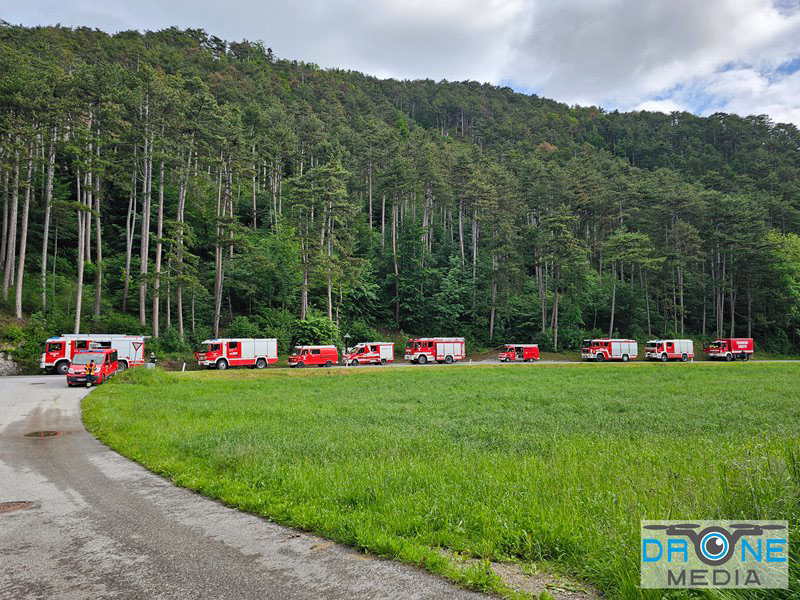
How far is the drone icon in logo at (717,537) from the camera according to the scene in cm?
392

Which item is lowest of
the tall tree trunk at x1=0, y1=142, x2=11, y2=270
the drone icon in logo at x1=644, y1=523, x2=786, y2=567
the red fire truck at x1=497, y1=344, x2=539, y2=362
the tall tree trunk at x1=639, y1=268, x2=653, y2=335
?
the red fire truck at x1=497, y1=344, x2=539, y2=362

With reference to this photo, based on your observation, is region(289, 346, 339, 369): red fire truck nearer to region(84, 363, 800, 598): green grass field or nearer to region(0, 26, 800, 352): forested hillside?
→ region(0, 26, 800, 352): forested hillside

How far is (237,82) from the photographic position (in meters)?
91.5

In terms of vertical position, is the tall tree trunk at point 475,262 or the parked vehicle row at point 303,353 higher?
the tall tree trunk at point 475,262

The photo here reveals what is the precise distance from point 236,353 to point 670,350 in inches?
1813

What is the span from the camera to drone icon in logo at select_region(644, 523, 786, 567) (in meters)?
3.92

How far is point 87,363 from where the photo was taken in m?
26.3

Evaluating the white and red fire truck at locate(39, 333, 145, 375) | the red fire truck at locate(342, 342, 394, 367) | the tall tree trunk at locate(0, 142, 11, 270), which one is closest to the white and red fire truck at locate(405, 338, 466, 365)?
the red fire truck at locate(342, 342, 394, 367)

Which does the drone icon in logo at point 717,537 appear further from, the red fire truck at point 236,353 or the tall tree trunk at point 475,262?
the tall tree trunk at point 475,262

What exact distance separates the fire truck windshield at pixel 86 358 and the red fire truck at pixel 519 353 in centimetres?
3632

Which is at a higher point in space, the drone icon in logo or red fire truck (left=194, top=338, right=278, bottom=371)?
the drone icon in logo

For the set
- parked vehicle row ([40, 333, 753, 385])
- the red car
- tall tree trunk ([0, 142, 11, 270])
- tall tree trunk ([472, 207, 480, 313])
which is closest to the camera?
the red car

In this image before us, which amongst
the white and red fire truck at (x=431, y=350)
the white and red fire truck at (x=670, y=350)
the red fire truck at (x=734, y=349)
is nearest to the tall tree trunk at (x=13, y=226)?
the white and red fire truck at (x=431, y=350)

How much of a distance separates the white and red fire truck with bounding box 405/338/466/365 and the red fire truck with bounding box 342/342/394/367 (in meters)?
3.10
